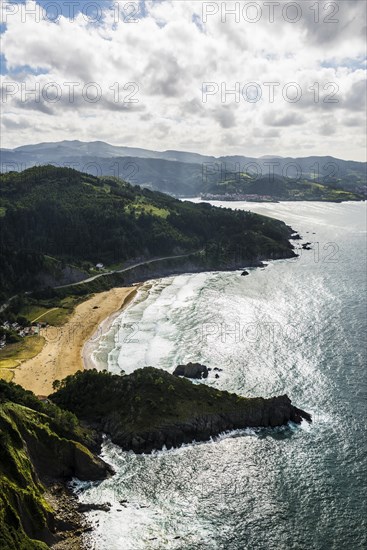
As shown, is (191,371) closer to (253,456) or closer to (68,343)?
(253,456)

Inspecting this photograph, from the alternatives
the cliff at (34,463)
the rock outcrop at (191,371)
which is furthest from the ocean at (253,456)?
the cliff at (34,463)

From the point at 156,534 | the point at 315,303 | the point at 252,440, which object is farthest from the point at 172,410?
the point at 315,303

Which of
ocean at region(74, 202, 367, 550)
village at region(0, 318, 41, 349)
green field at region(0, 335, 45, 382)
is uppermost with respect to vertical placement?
village at region(0, 318, 41, 349)

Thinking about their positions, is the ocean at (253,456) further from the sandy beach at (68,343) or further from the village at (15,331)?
the village at (15,331)

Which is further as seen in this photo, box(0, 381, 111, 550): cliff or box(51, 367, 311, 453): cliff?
box(51, 367, 311, 453): cliff

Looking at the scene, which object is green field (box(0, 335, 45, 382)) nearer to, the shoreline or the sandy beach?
the sandy beach

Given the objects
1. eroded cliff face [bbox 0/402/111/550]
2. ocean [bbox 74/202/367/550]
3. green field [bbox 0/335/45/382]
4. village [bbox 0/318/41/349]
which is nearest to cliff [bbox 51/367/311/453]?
ocean [bbox 74/202/367/550]
